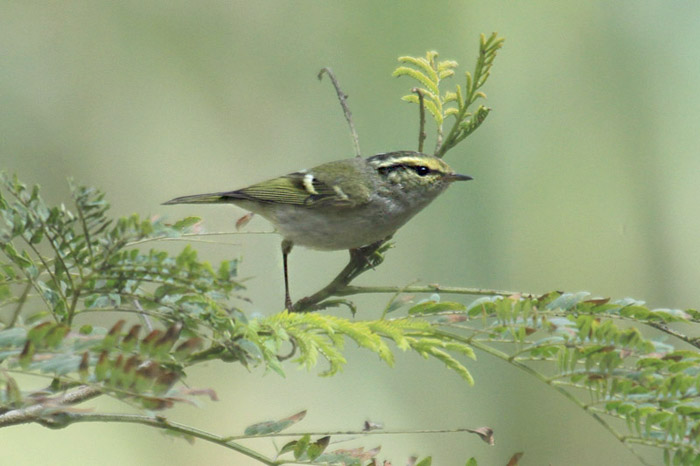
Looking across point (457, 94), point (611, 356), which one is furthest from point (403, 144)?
point (611, 356)

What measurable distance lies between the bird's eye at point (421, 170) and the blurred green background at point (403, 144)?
831 millimetres

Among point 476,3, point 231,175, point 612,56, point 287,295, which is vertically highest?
point 476,3

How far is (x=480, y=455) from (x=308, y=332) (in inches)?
105

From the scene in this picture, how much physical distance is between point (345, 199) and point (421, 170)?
0.27 metres

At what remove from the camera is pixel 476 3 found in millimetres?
3947

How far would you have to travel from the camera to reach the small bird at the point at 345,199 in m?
2.34

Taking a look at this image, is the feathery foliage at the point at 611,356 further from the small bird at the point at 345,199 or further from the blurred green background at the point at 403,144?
the blurred green background at the point at 403,144

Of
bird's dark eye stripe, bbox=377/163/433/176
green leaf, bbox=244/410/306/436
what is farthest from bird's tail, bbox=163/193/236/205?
green leaf, bbox=244/410/306/436

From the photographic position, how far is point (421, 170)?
2.45 m

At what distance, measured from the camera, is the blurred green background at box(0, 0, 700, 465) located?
3369 mm

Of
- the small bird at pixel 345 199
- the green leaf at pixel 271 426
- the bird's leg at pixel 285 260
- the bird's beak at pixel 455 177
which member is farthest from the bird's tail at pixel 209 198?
the green leaf at pixel 271 426

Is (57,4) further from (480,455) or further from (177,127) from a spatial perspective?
(480,455)

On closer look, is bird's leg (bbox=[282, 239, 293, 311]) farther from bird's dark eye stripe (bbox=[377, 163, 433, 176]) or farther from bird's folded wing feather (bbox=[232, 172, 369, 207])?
bird's dark eye stripe (bbox=[377, 163, 433, 176])

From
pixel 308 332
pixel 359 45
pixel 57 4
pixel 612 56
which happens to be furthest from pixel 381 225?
pixel 57 4
